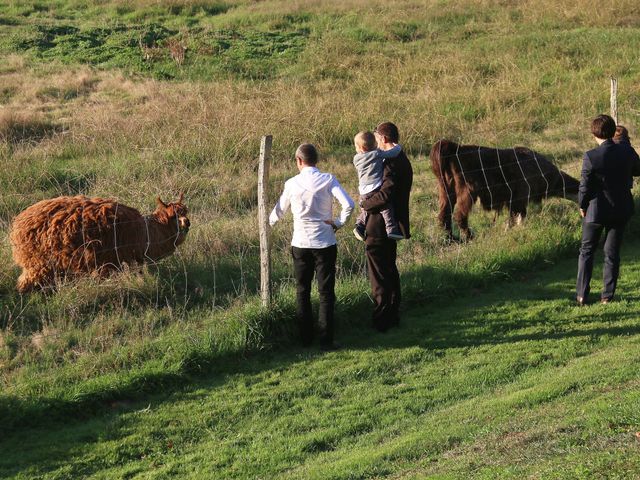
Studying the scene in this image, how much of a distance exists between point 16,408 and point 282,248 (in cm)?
429

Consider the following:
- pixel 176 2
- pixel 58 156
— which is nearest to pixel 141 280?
pixel 58 156

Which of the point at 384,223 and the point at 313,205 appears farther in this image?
the point at 384,223

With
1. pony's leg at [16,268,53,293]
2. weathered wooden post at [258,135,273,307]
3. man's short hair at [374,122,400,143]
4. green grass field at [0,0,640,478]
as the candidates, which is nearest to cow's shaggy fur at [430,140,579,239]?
green grass field at [0,0,640,478]

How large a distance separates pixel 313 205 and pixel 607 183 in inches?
121

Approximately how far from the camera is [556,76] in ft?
67.2

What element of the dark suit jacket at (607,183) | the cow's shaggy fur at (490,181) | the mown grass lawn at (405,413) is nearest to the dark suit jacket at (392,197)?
the mown grass lawn at (405,413)

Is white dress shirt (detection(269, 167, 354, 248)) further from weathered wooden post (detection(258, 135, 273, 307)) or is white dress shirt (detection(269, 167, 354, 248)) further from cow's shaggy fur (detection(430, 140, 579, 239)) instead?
cow's shaggy fur (detection(430, 140, 579, 239))

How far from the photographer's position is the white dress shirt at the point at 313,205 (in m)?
7.98

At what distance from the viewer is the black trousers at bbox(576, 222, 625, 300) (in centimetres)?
906

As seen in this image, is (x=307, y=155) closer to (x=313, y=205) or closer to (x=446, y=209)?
(x=313, y=205)

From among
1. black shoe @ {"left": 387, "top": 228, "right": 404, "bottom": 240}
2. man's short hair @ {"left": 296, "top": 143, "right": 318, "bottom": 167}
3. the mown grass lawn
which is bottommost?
the mown grass lawn

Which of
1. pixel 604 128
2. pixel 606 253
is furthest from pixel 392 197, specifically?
pixel 606 253

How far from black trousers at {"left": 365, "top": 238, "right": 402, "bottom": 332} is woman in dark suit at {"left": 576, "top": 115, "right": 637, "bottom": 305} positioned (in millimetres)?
1986

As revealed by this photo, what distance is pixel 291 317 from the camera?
8688 mm
